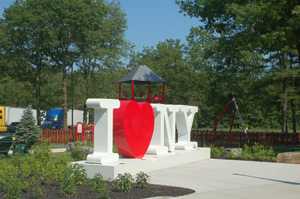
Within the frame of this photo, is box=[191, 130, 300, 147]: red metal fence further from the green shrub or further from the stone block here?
the green shrub

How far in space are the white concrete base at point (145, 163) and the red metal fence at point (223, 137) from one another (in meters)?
8.57

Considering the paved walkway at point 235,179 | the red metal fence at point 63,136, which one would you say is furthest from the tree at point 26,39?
Result: the paved walkway at point 235,179

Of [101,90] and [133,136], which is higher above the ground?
[101,90]

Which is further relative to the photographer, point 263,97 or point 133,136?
point 263,97

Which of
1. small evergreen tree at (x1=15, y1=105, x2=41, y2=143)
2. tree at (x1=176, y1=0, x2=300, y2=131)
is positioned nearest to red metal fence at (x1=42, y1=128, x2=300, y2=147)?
small evergreen tree at (x1=15, y1=105, x2=41, y2=143)

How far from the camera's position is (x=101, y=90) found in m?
41.8

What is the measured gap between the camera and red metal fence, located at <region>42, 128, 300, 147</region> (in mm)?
24906

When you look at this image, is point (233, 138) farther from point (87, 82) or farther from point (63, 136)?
point (87, 82)

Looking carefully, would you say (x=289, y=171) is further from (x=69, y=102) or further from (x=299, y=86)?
(x=69, y=102)

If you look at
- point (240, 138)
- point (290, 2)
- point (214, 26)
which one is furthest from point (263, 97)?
point (290, 2)

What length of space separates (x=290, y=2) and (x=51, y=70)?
26604 mm

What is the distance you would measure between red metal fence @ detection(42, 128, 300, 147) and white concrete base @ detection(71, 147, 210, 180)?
8.57 m

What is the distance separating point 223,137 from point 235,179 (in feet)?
47.8

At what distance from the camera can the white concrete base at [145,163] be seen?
10.2m
